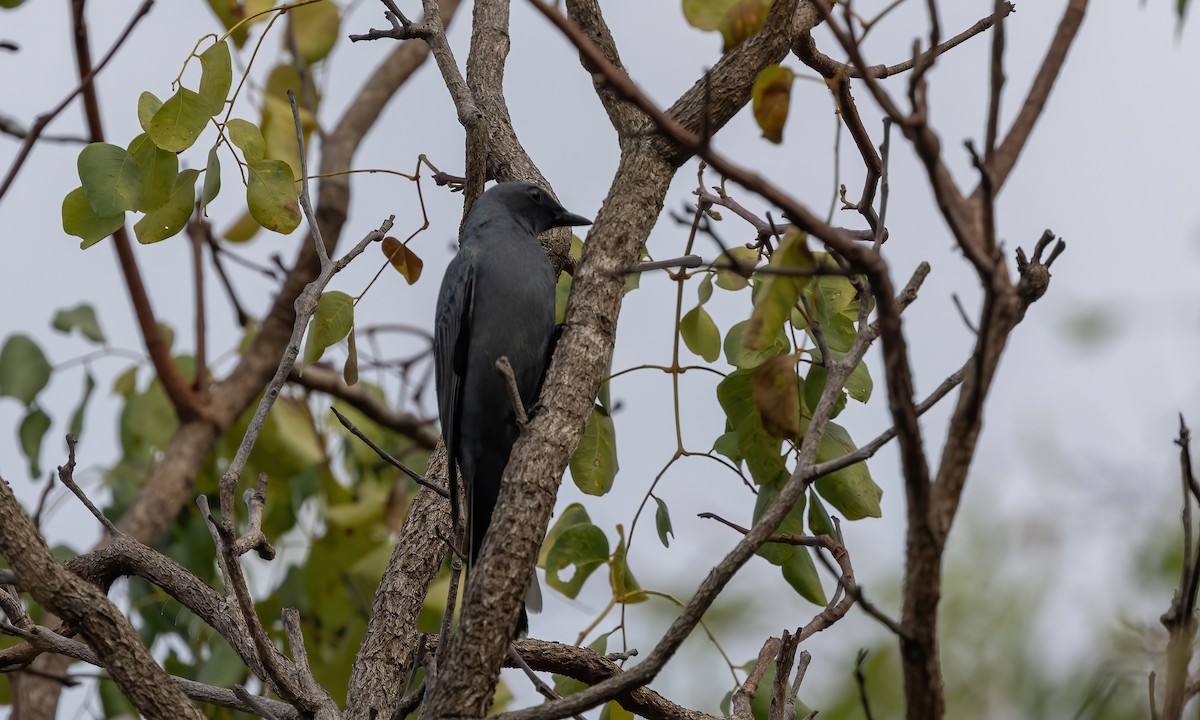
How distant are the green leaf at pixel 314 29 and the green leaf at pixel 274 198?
3062mm

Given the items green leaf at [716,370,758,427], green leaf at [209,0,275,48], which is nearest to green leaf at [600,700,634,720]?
green leaf at [716,370,758,427]

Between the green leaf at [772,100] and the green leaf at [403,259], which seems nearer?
the green leaf at [772,100]

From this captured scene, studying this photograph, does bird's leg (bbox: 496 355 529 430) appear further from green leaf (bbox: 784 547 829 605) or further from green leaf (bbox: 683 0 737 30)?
green leaf (bbox: 784 547 829 605)

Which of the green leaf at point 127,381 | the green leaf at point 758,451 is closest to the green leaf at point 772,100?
the green leaf at point 758,451

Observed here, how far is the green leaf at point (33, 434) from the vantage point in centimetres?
460

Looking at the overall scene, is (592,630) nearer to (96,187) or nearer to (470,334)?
(470,334)

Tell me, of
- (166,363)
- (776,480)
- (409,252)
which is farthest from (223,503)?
(166,363)

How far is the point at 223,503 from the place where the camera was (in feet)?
7.84

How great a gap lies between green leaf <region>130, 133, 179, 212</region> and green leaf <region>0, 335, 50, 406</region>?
2338 millimetres

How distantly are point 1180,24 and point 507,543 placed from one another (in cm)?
142

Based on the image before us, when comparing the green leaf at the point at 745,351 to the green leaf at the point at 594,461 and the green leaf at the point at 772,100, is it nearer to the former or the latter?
the green leaf at the point at 594,461

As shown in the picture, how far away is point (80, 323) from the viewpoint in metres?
5.22

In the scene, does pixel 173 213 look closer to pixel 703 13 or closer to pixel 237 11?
pixel 703 13

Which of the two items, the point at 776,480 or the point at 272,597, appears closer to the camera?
the point at 776,480
